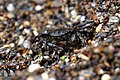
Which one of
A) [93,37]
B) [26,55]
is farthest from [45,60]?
[93,37]

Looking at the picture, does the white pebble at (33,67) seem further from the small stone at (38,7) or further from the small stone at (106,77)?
the small stone at (38,7)

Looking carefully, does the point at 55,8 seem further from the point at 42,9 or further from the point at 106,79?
the point at 106,79

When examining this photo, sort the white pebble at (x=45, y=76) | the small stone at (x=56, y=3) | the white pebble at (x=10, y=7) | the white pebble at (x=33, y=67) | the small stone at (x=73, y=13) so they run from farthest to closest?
the white pebble at (x=10, y=7) → the small stone at (x=56, y=3) → the small stone at (x=73, y=13) → the white pebble at (x=33, y=67) → the white pebble at (x=45, y=76)

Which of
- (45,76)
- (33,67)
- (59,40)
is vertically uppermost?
(59,40)

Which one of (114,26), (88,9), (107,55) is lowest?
(107,55)

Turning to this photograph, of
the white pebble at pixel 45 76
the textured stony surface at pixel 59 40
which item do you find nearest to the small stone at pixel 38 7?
the textured stony surface at pixel 59 40

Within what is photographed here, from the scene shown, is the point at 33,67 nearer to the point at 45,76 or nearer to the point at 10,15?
the point at 45,76

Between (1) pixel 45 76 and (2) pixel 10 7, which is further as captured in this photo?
(2) pixel 10 7

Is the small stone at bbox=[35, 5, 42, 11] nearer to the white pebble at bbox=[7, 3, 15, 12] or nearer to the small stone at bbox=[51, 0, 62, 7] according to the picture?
the small stone at bbox=[51, 0, 62, 7]

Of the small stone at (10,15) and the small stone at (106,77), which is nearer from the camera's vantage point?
the small stone at (106,77)

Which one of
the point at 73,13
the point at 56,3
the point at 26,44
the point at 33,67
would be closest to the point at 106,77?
the point at 33,67

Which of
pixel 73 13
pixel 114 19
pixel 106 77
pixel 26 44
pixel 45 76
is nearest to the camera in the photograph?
pixel 106 77
